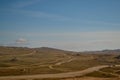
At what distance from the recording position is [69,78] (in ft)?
316

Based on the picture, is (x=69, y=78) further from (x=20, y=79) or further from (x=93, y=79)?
(x=20, y=79)

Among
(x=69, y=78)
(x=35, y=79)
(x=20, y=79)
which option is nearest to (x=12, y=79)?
(x=20, y=79)

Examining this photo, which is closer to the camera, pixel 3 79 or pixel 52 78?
pixel 3 79

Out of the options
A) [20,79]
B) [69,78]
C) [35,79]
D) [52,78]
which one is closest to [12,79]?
[20,79]

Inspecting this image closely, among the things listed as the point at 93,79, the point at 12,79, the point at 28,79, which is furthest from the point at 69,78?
the point at 12,79

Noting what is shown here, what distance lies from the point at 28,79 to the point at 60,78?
1456 cm

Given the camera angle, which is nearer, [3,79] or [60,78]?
[3,79]

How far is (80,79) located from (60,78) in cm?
899

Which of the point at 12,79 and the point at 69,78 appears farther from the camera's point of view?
the point at 69,78

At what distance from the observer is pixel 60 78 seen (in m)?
96.5

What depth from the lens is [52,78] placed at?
9669cm

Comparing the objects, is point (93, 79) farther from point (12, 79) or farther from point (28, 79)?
point (12, 79)

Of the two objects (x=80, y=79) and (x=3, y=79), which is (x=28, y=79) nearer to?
(x=3, y=79)

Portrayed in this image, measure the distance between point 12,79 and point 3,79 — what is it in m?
3.69
